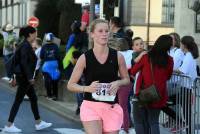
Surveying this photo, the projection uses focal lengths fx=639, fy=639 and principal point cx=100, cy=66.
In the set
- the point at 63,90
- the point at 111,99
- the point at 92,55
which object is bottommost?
the point at 63,90

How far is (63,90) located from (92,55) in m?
10.1

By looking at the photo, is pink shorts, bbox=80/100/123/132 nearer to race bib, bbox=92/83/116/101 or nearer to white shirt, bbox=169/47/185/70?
race bib, bbox=92/83/116/101

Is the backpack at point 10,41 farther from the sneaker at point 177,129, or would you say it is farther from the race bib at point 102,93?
the race bib at point 102,93

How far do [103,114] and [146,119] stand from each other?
6.74 feet

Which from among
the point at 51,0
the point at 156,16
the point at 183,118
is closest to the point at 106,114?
the point at 183,118

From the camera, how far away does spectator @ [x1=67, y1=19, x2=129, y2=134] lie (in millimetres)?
6418

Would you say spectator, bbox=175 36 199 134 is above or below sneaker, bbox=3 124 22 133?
above

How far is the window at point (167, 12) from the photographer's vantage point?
37.2 metres

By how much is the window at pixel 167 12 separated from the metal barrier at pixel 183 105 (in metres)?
27.8

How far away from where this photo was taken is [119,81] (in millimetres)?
6508

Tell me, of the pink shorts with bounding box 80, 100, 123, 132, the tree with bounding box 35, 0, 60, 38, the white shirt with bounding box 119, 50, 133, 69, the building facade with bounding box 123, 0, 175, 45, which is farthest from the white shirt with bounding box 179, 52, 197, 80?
the tree with bounding box 35, 0, 60, 38

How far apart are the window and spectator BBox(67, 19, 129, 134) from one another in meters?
30.9

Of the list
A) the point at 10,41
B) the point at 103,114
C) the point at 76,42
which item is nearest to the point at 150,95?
the point at 103,114

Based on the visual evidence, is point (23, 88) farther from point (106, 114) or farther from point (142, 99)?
point (106, 114)
